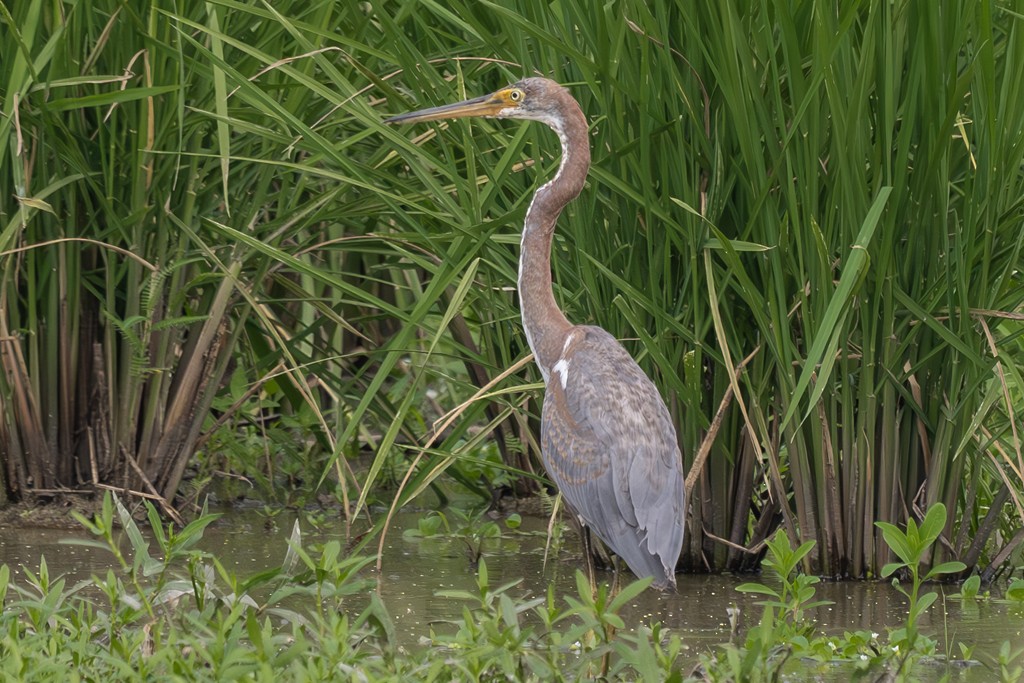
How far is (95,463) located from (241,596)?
82.3 inches

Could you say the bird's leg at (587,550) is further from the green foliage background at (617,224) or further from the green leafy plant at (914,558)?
the green leafy plant at (914,558)

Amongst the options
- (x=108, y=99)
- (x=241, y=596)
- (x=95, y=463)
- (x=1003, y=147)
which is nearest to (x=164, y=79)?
(x=108, y=99)

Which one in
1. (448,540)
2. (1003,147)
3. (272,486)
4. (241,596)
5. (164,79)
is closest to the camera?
(241,596)

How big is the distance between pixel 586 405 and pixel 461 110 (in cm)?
108

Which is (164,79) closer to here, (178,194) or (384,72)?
(178,194)

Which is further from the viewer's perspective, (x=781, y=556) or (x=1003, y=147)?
(x=1003, y=147)

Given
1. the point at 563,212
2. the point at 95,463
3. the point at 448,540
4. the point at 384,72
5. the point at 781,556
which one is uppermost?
the point at 384,72

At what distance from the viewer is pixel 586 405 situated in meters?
4.48

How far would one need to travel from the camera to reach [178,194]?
5301mm

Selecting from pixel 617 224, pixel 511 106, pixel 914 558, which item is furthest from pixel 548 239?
pixel 914 558

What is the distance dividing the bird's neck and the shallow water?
76cm

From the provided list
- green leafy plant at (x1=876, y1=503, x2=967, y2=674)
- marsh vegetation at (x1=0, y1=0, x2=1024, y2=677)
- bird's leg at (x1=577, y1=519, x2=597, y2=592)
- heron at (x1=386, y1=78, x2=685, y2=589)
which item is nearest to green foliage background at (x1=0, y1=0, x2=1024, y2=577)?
marsh vegetation at (x1=0, y1=0, x2=1024, y2=677)

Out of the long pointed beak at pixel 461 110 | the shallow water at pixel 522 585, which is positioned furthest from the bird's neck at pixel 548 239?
the shallow water at pixel 522 585

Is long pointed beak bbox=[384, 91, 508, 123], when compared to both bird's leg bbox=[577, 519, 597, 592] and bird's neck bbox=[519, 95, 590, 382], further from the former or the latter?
bird's leg bbox=[577, 519, 597, 592]
